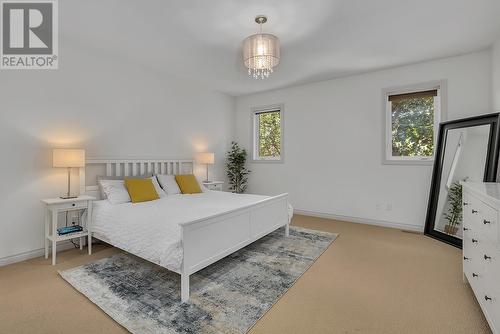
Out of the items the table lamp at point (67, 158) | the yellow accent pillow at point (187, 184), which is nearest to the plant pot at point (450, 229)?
the yellow accent pillow at point (187, 184)

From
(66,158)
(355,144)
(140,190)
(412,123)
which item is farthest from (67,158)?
(412,123)

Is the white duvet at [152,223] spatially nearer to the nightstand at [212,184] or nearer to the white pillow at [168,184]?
the white pillow at [168,184]

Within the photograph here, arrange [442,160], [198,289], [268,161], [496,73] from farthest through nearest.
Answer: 1. [268,161]
2. [442,160]
3. [496,73]
4. [198,289]

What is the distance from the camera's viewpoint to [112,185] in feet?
10.2

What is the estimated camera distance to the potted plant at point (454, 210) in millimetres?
3170

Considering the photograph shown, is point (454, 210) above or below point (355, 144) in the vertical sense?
below

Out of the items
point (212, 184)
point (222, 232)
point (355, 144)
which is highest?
point (355, 144)

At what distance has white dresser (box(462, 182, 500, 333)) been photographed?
1397 mm

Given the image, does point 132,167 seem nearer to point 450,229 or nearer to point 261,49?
point 261,49

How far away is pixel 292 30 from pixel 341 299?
2.75m

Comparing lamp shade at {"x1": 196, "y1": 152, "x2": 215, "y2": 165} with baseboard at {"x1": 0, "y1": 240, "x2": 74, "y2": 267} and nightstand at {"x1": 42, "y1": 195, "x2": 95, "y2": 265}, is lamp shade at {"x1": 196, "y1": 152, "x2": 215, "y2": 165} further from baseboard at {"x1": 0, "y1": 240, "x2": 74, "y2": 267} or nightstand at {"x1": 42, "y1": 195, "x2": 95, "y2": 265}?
baseboard at {"x1": 0, "y1": 240, "x2": 74, "y2": 267}

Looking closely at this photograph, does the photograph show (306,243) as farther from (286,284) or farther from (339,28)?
(339,28)

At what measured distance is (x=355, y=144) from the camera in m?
4.21

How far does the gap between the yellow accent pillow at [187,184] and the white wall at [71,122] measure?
0.65 m
